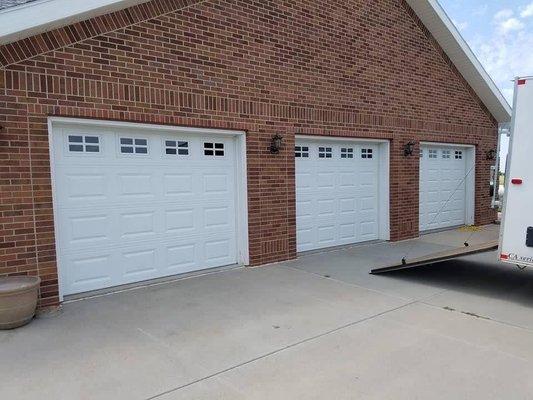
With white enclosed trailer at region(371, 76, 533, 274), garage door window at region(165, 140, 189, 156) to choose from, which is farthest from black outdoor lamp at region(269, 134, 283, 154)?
white enclosed trailer at region(371, 76, 533, 274)

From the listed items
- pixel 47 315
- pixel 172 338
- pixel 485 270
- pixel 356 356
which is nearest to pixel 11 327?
pixel 47 315

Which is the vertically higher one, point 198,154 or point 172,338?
point 198,154

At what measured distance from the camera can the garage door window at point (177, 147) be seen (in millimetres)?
6766

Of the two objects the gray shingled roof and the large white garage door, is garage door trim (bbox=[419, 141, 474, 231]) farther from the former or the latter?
the gray shingled roof

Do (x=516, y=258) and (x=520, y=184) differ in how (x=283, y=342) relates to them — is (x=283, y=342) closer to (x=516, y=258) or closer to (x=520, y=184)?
(x=516, y=258)

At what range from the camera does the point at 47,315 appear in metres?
5.29

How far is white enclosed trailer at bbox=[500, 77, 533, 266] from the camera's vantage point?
5461mm

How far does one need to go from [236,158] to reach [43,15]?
351cm

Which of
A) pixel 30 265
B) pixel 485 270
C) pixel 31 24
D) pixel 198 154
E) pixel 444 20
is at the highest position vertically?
pixel 444 20

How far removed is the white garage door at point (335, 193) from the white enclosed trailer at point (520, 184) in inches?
148

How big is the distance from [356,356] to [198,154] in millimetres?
4216

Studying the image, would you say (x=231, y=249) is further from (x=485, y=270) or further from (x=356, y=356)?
(x=485, y=270)

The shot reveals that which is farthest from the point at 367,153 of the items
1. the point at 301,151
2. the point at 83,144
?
the point at 83,144

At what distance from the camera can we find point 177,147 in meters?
6.87
